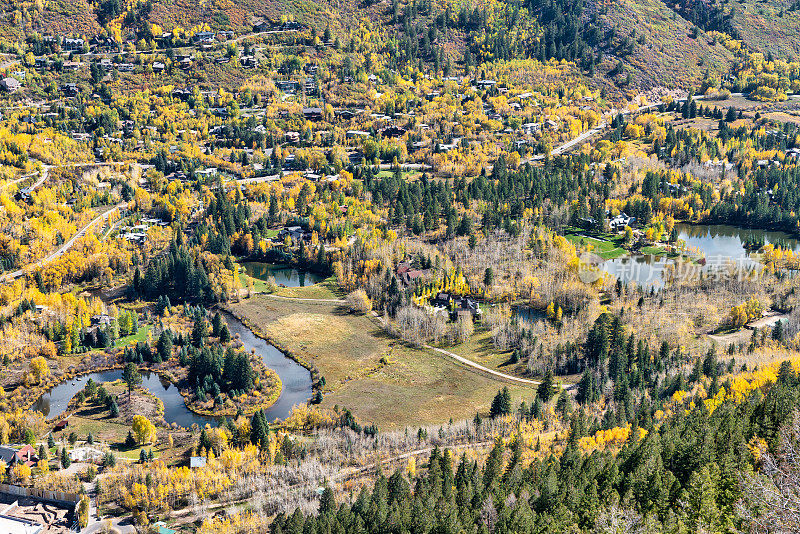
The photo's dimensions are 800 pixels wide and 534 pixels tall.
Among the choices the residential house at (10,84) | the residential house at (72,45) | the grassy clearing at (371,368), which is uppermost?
the residential house at (72,45)

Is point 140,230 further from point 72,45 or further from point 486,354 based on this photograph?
point 72,45

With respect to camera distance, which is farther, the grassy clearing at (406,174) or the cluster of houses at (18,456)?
the grassy clearing at (406,174)

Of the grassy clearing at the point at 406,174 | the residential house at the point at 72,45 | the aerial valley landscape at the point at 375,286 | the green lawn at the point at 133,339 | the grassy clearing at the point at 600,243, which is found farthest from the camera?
the residential house at the point at 72,45

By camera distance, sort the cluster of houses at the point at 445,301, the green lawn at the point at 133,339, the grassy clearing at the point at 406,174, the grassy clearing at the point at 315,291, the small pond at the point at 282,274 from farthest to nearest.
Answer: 1. the grassy clearing at the point at 406,174
2. the small pond at the point at 282,274
3. the grassy clearing at the point at 315,291
4. the cluster of houses at the point at 445,301
5. the green lawn at the point at 133,339

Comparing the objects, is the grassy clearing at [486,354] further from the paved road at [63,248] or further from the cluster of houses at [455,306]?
the paved road at [63,248]

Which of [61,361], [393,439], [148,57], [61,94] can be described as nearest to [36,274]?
[61,361]

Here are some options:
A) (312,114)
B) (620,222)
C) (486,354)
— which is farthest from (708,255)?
(312,114)

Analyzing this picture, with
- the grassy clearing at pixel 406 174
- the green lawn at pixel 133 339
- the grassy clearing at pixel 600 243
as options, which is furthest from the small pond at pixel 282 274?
the grassy clearing at pixel 600 243

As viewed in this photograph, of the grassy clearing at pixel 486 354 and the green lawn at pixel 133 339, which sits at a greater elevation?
the grassy clearing at pixel 486 354

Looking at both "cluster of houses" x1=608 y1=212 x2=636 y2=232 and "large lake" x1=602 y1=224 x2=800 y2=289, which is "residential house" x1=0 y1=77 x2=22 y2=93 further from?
"large lake" x1=602 y1=224 x2=800 y2=289
